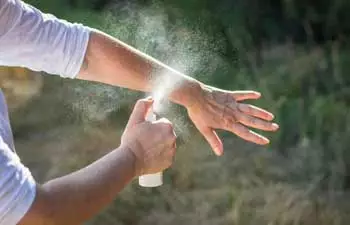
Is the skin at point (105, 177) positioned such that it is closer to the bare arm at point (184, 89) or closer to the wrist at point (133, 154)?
the wrist at point (133, 154)

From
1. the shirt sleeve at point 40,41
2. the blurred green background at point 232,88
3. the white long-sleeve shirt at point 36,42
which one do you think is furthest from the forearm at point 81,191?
the blurred green background at point 232,88

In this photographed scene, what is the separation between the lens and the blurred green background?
1.88m

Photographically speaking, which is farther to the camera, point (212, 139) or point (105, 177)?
point (212, 139)

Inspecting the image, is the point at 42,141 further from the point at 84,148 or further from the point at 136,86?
the point at 136,86

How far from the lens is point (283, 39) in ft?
7.00

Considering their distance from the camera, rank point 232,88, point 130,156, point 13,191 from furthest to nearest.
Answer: point 232,88 < point 130,156 < point 13,191

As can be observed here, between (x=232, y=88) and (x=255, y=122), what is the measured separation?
899mm

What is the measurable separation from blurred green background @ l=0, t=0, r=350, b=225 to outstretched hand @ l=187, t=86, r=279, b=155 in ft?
1.99

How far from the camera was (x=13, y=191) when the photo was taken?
792mm

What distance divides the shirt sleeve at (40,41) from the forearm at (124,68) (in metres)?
0.02

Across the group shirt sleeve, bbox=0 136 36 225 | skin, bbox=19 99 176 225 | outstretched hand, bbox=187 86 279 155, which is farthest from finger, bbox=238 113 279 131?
shirt sleeve, bbox=0 136 36 225

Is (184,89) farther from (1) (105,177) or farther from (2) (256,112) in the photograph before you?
(1) (105,177)

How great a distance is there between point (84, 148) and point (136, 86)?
0.84 m

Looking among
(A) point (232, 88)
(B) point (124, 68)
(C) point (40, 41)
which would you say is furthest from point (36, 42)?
(A) point (232, 88)
